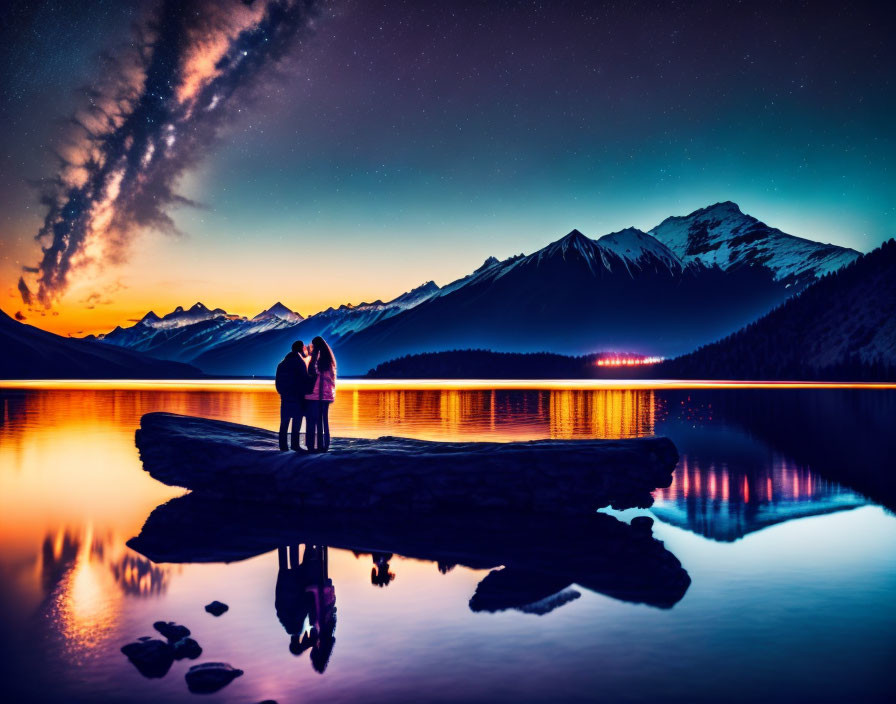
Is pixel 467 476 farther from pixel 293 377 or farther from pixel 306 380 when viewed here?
pixel 293 377

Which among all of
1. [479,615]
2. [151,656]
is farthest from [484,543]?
[151,656]

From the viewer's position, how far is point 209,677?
8258mm

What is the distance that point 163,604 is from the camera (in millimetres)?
11484

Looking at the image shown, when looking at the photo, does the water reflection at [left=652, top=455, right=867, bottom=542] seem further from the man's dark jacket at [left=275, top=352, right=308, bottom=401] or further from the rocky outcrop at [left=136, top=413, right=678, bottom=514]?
the man's dark jacket at [left=275, top=352, right=308, bottom=401]

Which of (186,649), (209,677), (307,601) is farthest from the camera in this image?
(307,601)

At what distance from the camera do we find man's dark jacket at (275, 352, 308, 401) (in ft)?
61.3

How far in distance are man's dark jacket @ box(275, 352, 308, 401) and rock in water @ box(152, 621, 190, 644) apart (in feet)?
29.2

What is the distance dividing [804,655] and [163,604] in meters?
10.0

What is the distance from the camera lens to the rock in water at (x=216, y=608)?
10.9m

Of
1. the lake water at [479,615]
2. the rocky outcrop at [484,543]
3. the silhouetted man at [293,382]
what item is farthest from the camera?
the silhouetted man at [293,382]

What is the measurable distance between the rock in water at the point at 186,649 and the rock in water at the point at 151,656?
0.26 feet

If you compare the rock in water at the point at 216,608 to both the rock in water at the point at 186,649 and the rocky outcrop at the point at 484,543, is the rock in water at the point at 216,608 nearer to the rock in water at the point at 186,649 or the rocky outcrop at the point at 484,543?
the rock in water at the point at 186,649

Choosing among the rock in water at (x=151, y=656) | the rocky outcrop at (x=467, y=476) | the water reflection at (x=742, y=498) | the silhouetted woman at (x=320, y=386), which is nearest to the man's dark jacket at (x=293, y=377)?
the silhouetted woman at (x=320, y=386)

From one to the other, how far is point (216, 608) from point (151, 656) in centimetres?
205
